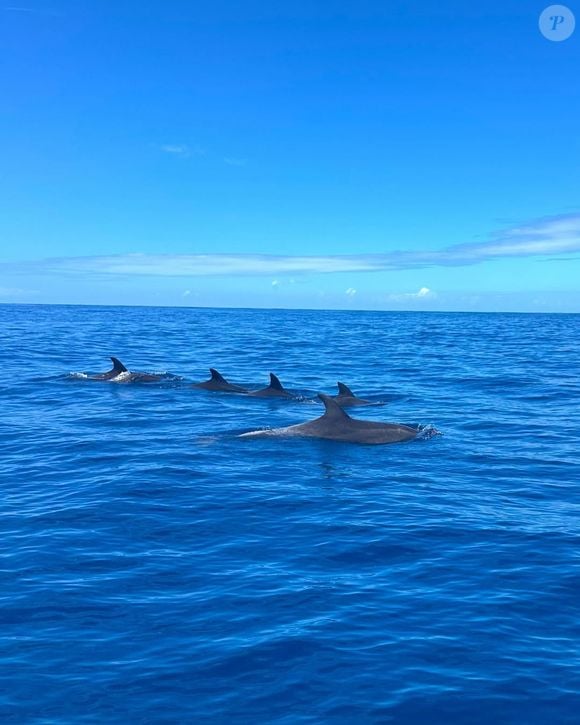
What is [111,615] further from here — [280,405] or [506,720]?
[280,405]

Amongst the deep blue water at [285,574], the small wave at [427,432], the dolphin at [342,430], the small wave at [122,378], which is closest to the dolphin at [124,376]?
the small wave at [122,378]

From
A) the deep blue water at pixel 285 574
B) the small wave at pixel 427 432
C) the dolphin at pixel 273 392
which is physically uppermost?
the dolphin at pixel 273 392

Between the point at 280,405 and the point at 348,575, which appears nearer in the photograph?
the point at 348,575

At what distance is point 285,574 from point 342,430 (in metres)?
8.70

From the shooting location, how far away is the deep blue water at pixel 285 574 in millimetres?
6785

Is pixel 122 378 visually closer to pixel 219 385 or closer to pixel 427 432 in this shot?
pixel 219 385

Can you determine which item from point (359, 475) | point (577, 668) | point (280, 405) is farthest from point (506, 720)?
point (280, 405)

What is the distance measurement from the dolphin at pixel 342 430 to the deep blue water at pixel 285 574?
0.42 meters

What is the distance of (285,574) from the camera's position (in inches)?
371

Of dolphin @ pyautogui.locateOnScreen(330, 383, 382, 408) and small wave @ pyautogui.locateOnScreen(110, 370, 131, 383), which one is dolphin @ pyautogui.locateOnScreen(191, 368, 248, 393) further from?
dolphin @ pyautogui.locateOnScreen(330, 383, 382, 408)

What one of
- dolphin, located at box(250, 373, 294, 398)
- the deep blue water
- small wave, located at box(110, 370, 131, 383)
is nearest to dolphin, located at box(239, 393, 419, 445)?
the deep blue water

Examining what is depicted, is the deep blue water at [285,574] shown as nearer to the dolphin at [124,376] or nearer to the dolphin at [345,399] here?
the dolphin at [345,399]

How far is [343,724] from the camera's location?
6.33 metres

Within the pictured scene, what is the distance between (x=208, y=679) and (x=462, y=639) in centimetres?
262
